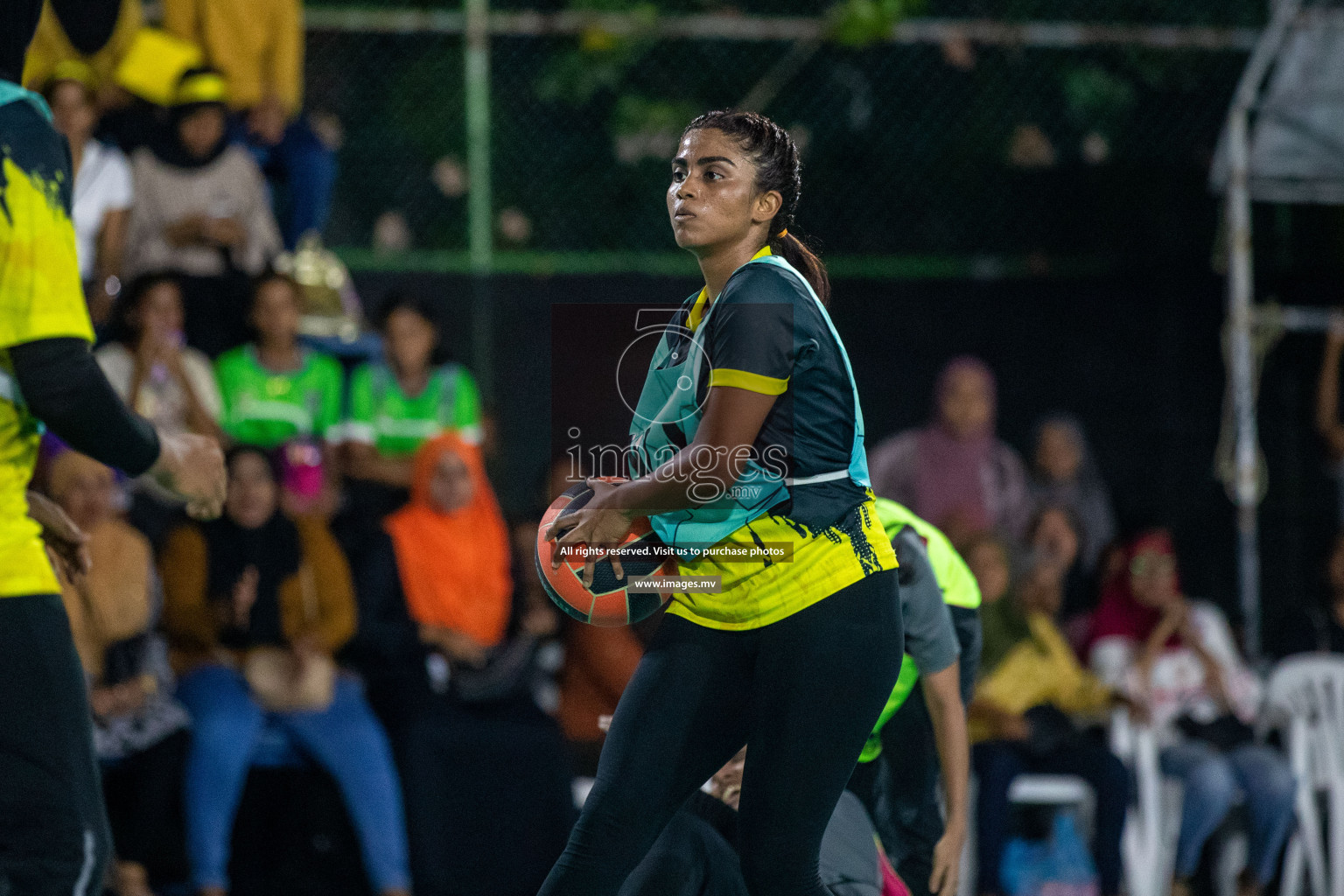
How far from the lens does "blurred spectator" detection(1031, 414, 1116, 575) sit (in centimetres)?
711

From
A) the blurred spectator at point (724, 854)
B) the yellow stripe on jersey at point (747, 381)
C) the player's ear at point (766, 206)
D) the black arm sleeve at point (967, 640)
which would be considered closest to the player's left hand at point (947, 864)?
the blurred spectator at point (724, 854)

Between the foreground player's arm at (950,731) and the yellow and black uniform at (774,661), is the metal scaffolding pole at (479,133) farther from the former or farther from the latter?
the yellow and black uniform at (774,661)

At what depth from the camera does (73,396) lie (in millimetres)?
2305

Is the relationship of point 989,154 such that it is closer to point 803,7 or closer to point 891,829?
point 803,7

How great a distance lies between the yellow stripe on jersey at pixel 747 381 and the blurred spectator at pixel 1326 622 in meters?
4.81

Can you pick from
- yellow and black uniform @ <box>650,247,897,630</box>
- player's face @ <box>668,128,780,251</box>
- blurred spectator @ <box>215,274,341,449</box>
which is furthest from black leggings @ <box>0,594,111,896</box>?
blurred spectator @ <box>215,274,341,449</box>

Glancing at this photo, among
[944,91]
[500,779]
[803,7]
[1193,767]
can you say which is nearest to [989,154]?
[944,91]

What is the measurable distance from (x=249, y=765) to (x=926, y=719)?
9.66ft

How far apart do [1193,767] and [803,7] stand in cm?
408

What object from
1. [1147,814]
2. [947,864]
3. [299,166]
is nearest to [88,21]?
[299,166]

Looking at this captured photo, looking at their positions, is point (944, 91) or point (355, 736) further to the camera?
point (944, 91)

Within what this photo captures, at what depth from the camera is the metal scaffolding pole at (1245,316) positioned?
711 cm

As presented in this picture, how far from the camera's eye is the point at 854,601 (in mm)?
2645

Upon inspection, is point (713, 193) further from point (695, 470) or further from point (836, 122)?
point (836, 122)
